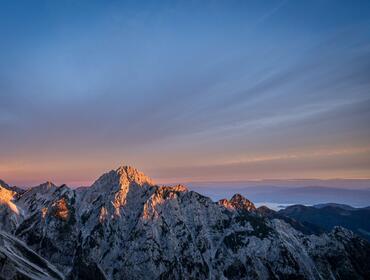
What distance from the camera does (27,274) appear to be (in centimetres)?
19762

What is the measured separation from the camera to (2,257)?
187000 mm

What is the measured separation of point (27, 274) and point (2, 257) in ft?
62.0

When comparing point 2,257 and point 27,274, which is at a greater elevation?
point 2,257
